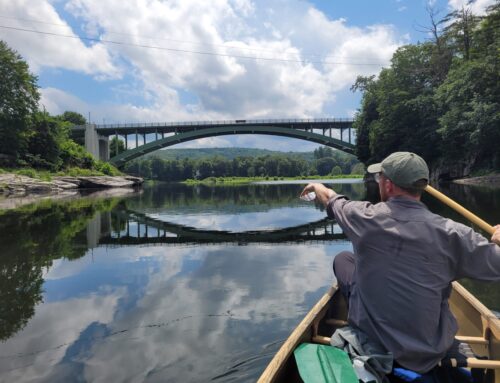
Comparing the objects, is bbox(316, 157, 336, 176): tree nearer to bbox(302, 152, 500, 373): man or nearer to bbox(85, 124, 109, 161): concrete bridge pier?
bbox(85, 124, 109, 161): concrete bridge pier

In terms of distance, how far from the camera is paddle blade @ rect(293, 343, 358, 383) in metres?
2.34

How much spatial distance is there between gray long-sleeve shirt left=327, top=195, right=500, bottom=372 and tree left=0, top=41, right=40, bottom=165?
4176 cm

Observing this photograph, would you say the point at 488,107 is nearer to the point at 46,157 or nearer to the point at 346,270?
the point at 346,270

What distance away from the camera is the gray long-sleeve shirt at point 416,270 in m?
2.18

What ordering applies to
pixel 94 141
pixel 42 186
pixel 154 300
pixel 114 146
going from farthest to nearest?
1. pixel 114 146
2. pixel 94 141
3. pixel 42 186
4. pixel 154 300

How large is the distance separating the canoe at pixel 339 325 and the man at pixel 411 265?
457 millimetres

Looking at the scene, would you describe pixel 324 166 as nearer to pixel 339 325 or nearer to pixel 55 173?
pixel 55 173

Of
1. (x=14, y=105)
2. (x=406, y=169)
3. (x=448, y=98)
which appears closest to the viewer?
(x=406, y=169)

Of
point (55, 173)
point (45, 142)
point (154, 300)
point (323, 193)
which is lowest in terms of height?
point (154, 300)

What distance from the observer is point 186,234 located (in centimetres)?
1191

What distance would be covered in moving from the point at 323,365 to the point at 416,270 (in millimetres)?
878

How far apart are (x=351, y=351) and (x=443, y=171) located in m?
41.9

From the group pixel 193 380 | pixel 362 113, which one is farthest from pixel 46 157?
pixel 193 380

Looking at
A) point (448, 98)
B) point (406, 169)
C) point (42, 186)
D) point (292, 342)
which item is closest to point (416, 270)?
point (406, 169)
